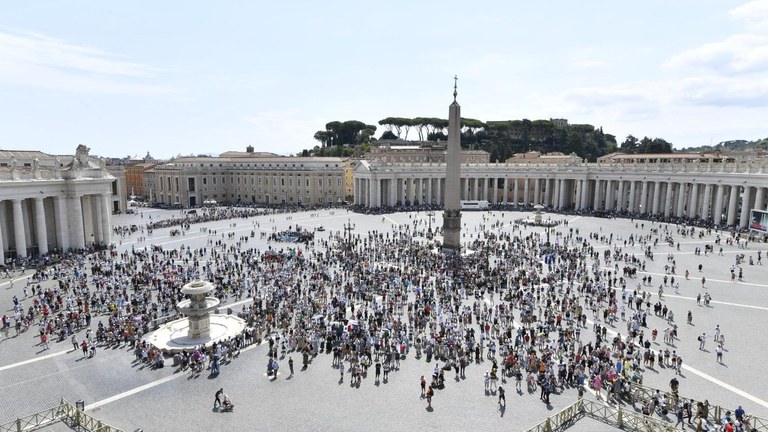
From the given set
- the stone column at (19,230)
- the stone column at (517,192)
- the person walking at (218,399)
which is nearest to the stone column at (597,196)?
the stone column at (517,192)

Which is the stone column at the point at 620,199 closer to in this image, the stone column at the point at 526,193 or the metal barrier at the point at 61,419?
the stone column at the point at 526,193

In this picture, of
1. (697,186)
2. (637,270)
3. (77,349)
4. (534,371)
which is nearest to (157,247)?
(77,349)

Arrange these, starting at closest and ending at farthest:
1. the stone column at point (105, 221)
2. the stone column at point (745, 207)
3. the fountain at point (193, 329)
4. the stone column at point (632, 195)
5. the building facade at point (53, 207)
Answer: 1. the fountain at point (193, 329)
2. the building facade at point (53, 207)
3. the stone column at point (105, 221)
4. the stone column at point (745, 207)
5. the stone column at point (632, 195)

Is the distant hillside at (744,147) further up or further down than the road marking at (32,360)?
further up

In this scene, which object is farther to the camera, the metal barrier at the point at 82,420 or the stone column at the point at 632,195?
the stone column at the point at 632,195

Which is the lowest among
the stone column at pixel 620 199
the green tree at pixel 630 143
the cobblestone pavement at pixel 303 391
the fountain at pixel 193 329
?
the cobblestone pavement at pixel 303 391

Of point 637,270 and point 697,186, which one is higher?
A: point 697,186

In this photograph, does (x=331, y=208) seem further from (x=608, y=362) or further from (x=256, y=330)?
(x=608, y=362)

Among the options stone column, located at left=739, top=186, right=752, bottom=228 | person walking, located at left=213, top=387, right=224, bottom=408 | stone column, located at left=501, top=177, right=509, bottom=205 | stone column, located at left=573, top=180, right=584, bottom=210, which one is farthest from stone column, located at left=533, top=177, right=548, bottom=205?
person walking, located at left=213, top=387, right=224, bottom=408

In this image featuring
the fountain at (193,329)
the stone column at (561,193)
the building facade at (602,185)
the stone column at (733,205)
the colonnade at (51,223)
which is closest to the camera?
the fountain at (193,329)
